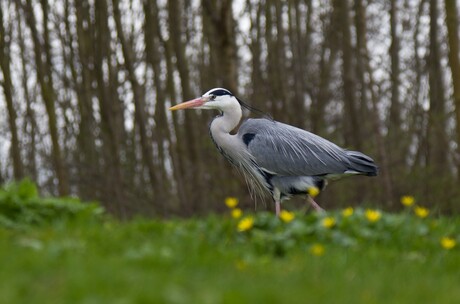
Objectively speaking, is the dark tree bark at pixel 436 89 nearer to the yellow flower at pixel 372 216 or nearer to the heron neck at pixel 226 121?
the heron neck at pixel 226 121

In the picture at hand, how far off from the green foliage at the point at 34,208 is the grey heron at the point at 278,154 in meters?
3.34

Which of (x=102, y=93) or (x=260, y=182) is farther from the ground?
(x=102, y=93)

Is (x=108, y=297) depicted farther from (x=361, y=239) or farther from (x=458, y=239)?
(x=458, y=239)

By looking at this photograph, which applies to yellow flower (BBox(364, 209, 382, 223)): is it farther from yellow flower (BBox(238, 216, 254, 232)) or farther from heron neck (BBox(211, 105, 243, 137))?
heron neck (BBox(211, 105, 243, 137))

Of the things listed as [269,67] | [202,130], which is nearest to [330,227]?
[269,67]

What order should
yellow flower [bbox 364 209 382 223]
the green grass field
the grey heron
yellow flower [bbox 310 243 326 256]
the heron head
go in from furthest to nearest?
the heron head, the grey heron, yellow flower [bbox 364 209 382 223], yellow flower [bbox 310 243 326 256], the green grass field

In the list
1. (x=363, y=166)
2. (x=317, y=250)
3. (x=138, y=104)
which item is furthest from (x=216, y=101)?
(x=138, y=104)

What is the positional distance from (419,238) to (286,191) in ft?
12.5

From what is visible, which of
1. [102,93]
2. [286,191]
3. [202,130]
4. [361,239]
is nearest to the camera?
[361,239]

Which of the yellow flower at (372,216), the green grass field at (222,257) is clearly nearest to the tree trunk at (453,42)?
the green grass field at (222,257)

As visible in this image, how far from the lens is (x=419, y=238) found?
6.23 meters

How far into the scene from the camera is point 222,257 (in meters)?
5.14

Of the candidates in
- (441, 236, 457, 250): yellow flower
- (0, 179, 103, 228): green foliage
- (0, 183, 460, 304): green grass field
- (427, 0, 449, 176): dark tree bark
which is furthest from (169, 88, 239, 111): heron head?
(427, 0, 449, 176): dark tree bark

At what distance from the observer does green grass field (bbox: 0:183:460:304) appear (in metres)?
4.10
